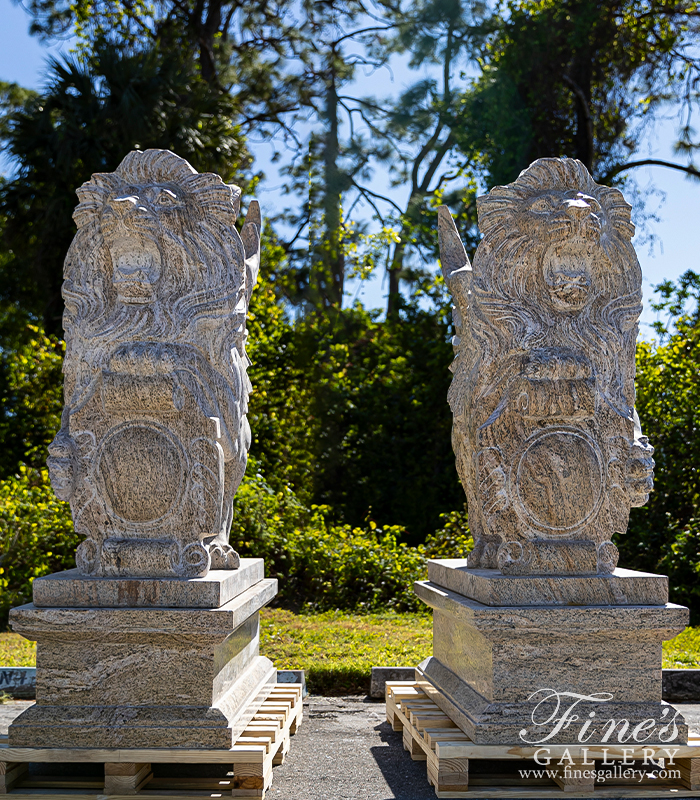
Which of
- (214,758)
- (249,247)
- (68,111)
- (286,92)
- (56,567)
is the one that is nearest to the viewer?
(214,758)

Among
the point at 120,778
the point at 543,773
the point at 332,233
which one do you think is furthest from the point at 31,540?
the point at 332,233

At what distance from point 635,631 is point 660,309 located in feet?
21.1

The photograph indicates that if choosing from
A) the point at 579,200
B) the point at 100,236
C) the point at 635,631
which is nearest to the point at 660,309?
the point at 579,200

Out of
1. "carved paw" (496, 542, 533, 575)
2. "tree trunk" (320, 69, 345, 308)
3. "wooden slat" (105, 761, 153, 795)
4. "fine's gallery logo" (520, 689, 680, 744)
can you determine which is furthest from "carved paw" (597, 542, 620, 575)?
"tree trunk" (320, 69, 345, 308)

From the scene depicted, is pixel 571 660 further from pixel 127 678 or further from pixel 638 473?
pixel 127 678

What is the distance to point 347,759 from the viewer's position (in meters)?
4.32

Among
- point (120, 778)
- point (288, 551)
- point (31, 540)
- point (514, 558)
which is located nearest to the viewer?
point (120, 778)

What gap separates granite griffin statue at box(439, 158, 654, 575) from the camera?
4027 millimetres

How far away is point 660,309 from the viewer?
9.45 m

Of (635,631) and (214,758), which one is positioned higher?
(635,631)

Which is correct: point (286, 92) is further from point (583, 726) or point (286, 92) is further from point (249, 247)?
point (583, 726)

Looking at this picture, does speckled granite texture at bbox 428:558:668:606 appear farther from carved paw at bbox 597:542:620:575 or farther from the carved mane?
the carved mane

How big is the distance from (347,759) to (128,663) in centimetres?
131

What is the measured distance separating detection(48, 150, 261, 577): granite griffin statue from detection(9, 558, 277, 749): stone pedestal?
0.16 meters
